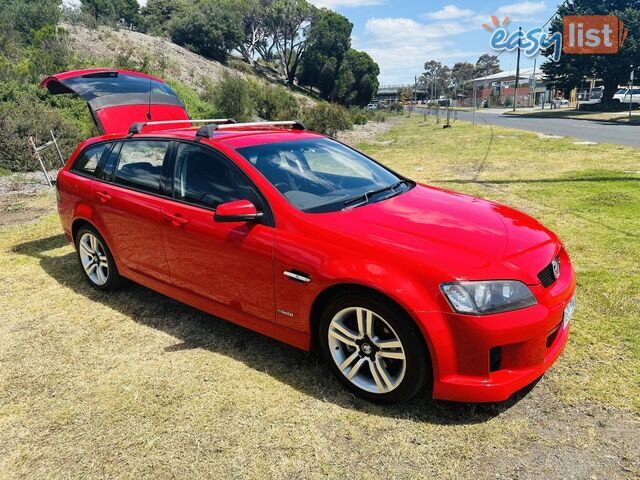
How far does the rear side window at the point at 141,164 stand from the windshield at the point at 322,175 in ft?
2.84

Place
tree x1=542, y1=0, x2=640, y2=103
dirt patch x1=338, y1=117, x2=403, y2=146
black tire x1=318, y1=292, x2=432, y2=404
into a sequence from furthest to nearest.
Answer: tree x1=542, y1=0, x2=640, y2=103 < dirt patch x1=338, y1=117, x2=403, y2=146 < black tire x1=318, y1=292, x2=432, y2=404

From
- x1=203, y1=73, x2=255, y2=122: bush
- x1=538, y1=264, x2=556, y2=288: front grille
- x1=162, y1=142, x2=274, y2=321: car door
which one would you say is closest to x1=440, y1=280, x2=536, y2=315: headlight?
x1=538, y1=264, x2=556, y2=288: front grille

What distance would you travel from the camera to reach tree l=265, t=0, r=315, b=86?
61.2 m

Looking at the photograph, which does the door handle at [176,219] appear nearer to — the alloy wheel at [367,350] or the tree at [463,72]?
the alloy wheel at [367,350]

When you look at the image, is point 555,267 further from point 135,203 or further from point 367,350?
point 135,203

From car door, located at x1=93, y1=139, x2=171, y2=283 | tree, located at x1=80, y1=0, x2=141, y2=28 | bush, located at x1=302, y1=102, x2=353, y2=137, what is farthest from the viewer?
tree, located at x1=80, y1=0, x2=141, y2=28

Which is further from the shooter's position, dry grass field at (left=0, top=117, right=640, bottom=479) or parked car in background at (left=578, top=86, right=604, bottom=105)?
parked car in background at (left=578, top=86, right=604, bottom=105)

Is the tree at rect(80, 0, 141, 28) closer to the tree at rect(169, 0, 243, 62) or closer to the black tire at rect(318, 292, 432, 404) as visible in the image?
the tree at rect(169, 0, 243, 62)

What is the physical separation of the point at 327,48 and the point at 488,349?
60.9 metres

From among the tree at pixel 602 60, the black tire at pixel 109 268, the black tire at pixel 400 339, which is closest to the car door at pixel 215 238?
the black tire at pixel 400 339

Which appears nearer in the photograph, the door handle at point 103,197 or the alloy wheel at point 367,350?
the alloy wheel at point 367,350

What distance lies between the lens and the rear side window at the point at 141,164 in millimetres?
3977

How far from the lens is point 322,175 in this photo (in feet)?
12.3

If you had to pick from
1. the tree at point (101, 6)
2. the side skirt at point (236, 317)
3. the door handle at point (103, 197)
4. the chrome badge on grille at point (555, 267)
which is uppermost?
the tree at point (101, 6)
